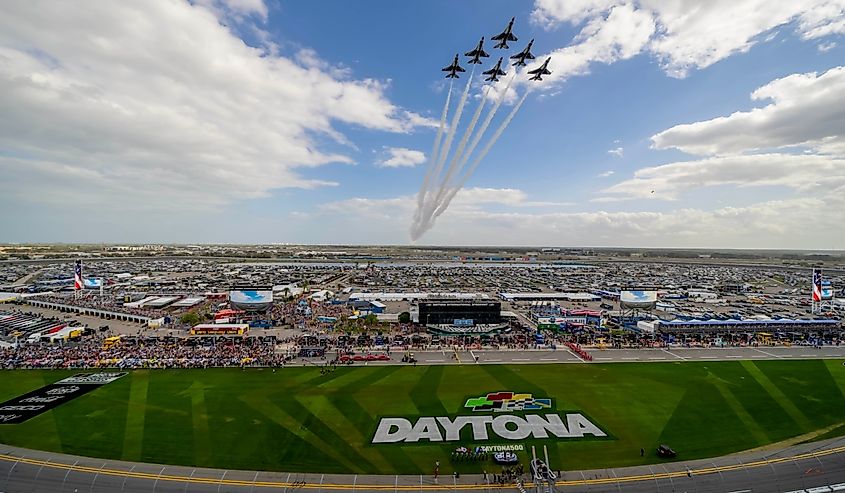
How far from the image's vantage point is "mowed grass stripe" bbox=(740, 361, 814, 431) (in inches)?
1314

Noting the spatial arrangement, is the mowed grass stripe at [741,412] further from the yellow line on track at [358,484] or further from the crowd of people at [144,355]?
the crowd of people at [144,355]

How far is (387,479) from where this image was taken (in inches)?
990

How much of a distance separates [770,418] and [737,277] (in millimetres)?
167899

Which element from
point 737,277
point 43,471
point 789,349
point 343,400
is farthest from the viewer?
point 737,277

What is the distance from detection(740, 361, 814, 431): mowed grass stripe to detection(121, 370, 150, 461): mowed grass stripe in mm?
48981

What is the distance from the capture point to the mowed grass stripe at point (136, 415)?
Answer: 2830cm

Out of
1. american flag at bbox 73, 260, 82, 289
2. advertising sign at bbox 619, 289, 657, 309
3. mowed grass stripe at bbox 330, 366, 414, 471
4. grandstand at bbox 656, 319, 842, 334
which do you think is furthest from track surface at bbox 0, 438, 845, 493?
american flag at bbox 73, 260, 82, 289

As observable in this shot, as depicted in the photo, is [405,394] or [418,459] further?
[405,394]

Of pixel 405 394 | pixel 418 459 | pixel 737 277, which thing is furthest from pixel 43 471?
pixel 737 277

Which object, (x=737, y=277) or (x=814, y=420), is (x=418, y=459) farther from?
(x=737, y=277)

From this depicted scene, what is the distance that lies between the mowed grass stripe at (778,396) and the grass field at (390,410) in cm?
12

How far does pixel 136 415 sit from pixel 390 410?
20.7m

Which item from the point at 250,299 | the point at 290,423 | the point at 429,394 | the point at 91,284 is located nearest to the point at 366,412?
the point at 290,423

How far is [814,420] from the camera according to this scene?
33594mm
